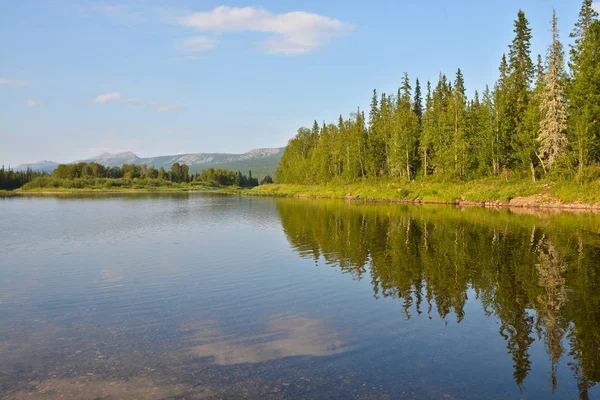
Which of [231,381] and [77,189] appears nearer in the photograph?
[231,381]

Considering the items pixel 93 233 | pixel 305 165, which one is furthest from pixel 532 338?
pixel 305 165

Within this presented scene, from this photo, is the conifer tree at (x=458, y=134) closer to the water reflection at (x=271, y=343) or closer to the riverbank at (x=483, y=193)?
the riverbank at (x=483, y=193)

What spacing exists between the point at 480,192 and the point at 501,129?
11.6m

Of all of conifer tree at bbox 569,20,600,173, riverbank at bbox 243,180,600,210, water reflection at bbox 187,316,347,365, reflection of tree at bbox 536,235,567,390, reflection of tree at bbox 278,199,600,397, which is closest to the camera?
water reflection at bbox 187,316,347,365

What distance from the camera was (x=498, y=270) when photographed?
20.0 m

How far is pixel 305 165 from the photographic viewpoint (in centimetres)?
13350

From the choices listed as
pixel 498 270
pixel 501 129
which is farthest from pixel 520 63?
pixel 498 270

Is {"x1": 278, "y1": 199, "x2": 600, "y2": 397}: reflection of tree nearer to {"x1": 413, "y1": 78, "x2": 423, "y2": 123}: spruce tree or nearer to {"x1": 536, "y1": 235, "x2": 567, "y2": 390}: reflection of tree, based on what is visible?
{"x1": 536, "y1": 235, "x2": 567, "y2": 390}: reflection of tree

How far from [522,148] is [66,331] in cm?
6697

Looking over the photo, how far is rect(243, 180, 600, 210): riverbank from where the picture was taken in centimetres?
5081

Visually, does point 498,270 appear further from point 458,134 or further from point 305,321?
point 458,134

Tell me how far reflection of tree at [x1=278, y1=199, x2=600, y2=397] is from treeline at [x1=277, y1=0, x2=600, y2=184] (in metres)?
20.5

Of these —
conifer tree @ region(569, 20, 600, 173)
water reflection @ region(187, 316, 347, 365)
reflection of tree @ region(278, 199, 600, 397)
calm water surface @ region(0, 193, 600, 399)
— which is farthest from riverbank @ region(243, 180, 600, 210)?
water reflection @ region(187, 316, 347, 365)

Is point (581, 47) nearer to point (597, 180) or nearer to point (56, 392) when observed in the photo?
point (597, 180)
